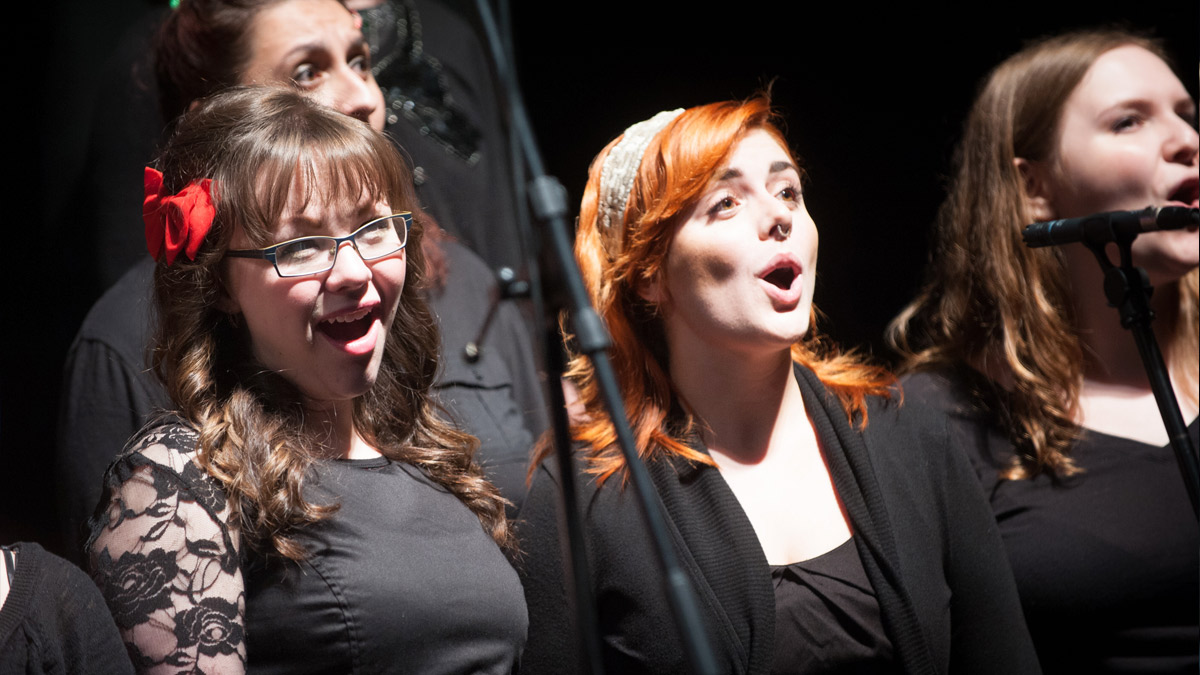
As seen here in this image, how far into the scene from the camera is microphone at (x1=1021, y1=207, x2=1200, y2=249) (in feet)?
6.17

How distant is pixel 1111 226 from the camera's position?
194 cm

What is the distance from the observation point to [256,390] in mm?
1745

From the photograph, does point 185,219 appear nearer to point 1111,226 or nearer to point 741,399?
point 741,399

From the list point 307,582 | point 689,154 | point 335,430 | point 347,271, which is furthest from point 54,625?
point 689,154

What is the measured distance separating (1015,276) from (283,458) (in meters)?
1.78

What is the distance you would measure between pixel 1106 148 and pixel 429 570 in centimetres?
180

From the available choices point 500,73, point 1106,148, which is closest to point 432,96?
point 1106,148

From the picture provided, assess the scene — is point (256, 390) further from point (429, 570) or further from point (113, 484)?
point (429, 570)

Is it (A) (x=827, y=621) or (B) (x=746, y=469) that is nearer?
(A) (x=827, y=621)

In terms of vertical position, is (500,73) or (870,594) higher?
(500,73)

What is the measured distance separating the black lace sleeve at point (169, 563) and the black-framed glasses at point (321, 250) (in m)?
0.31

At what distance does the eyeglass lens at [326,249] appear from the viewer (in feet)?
5.49

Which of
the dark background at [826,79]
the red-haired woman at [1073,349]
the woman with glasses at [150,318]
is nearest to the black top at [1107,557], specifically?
the red-haired woman at [1073,349]

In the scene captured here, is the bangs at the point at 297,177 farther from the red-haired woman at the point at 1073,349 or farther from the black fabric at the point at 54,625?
the red-haired woman at the point at 1073,349
